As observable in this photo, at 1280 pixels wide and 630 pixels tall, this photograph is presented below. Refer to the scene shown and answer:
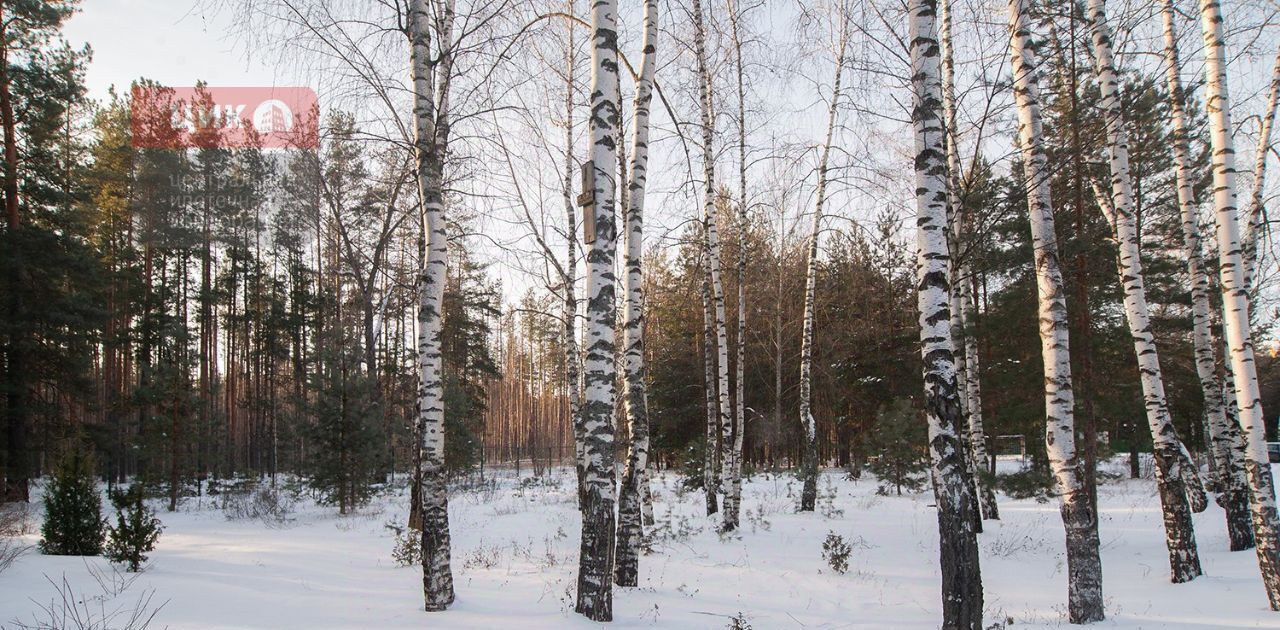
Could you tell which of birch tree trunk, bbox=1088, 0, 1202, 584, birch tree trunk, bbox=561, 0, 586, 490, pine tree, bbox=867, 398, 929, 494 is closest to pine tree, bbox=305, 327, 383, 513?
birch tree trunk, bbox=561, 0, 586, 490

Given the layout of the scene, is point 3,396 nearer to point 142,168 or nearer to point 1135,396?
point 142,168

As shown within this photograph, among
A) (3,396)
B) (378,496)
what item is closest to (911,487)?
(378,496)

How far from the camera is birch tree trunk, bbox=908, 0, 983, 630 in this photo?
4.79m

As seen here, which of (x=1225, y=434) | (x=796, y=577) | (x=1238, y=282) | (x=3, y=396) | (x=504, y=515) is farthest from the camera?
(x=3, y=396)

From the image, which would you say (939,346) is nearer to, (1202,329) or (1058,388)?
(1058,388)

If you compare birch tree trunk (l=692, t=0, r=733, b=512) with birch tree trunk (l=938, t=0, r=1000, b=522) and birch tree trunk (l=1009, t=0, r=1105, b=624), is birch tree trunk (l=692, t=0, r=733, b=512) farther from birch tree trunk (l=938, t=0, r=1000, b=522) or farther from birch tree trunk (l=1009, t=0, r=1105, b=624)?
birch tree trunk (l=1009, t=0, r=1105, b=624)

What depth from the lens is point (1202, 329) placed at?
9328 millimetres

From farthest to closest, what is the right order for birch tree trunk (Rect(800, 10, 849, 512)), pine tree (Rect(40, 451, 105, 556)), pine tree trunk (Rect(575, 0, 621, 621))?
1. birch tree trunk (Rect(800, 10, 849, 512))
2. pine tree (Rect(40, 451, 105, 556))
3. pine tree trunk (Rect(575, 0, 621, 621))

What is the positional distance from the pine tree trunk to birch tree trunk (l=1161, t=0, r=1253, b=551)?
654 centimetres

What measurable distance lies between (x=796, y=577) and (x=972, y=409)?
612 cm

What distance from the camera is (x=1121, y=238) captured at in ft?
25.1

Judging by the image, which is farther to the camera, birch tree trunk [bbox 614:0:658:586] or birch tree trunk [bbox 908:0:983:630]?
birch tree trunk [bbox 614:0:658:586]

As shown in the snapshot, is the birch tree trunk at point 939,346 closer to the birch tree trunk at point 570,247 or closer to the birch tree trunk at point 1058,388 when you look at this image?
the birch tree trunk at point 1058,388

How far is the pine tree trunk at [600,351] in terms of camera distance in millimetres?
5641
